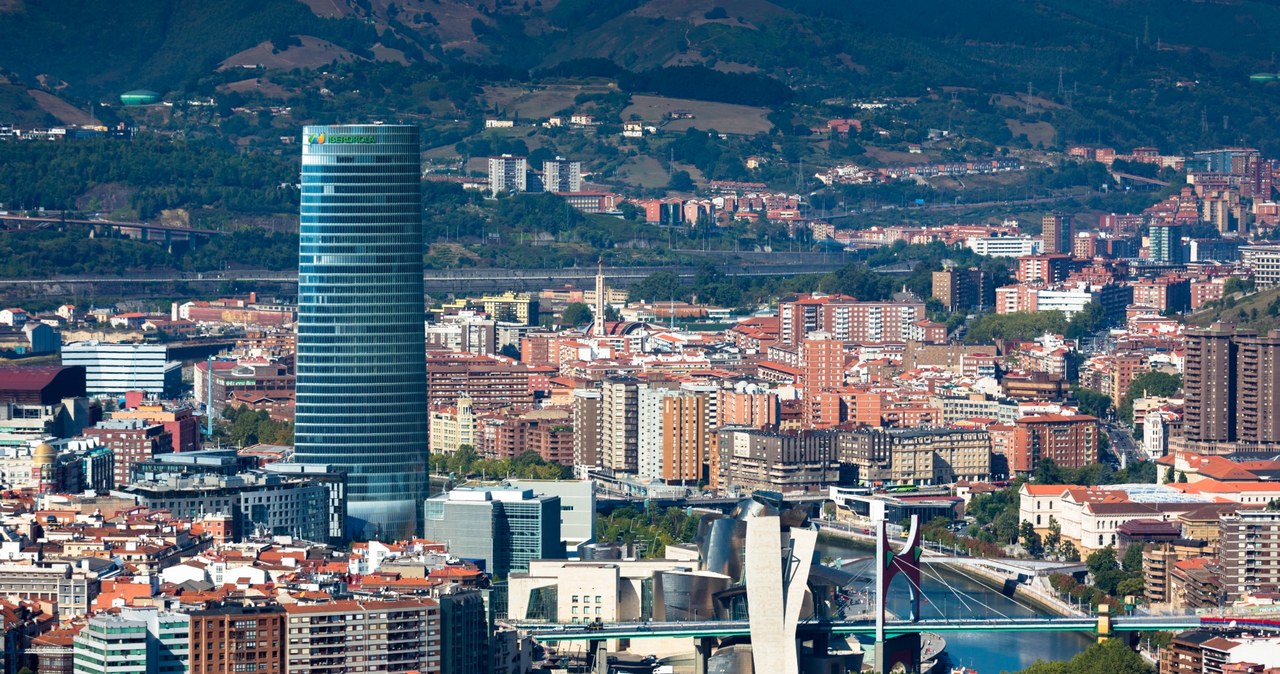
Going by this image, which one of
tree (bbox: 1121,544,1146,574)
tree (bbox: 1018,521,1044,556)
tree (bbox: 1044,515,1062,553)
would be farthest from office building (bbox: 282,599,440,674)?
tree (bbox: 1044,515,1062,553)

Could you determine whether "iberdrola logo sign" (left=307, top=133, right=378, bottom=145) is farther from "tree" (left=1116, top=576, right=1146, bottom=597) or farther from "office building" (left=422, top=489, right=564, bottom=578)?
"tree" (left=1116, top=576, right=1146, bottom=597)

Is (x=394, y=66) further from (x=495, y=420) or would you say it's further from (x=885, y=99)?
(x=495, y=420)

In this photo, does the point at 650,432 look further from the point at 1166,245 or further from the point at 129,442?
the point at 1166,245

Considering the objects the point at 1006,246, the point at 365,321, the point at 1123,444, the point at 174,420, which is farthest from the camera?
the point at 1006,246

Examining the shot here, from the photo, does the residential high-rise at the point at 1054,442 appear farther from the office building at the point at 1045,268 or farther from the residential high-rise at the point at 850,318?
the office building at the point at 1045,268

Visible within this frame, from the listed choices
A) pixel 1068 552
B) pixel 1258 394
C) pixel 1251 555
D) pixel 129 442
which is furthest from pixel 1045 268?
pixel 1251 555

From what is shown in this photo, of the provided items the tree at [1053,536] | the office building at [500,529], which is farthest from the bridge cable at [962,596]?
the office building at [500,529]

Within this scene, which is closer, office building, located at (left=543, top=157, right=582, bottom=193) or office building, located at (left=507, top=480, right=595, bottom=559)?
office building, located at (left=507, top=480, right=595, bottom=559)
